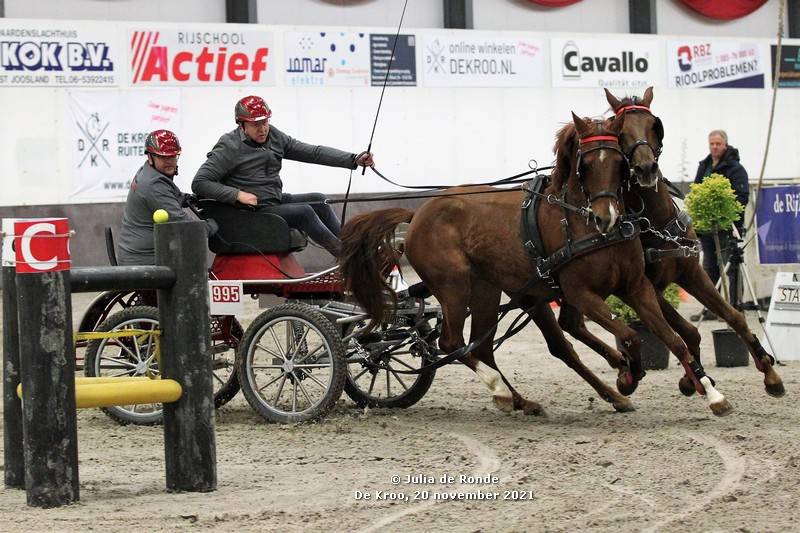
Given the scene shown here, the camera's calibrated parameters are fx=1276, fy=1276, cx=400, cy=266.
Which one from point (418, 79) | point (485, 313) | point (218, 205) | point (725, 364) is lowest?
point (725, 364)

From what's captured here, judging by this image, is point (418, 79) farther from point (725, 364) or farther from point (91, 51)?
point (725, 364)

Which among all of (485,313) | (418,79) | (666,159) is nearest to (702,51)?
(666,159)

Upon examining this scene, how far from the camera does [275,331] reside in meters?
8.27

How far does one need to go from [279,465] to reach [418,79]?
13595 mm

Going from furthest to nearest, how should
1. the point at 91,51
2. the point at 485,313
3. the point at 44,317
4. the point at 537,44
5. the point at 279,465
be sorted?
the point at 537,44, the point at 91,51, the point at 485,313, the point at 279,465, the point at 44,317

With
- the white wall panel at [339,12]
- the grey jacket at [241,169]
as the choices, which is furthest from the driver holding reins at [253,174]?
the white wall panel at [339,12]

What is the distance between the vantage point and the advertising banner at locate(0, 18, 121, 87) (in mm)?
16500

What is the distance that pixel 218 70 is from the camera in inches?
709

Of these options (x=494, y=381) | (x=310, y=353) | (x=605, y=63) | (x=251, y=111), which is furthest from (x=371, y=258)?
(x=605, y=63)

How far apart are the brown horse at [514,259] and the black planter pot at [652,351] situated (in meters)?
1.75

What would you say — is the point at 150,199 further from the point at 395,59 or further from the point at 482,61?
the point at 482,61

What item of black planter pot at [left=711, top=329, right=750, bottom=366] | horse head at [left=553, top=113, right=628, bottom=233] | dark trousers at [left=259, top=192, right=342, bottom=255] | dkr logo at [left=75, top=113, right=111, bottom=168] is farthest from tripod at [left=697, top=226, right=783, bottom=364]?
→ dkr logo at [left=75, top=113, right=111, bottom=168]

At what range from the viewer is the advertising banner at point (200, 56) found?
1741cm

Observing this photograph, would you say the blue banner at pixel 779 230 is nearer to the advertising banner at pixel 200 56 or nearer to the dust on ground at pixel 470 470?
the dust on ground at pixel 470 470
